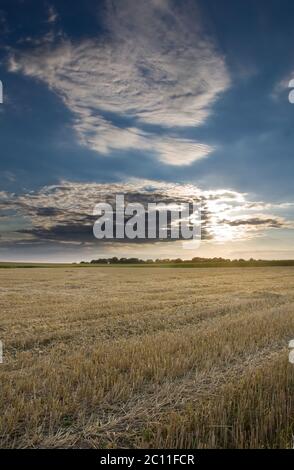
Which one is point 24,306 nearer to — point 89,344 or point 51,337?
point 51,337

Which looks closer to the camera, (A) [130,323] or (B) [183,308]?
(A) [130,323]

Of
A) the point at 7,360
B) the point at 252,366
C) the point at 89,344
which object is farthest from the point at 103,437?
the point at 89,344

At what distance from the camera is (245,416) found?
4.79m

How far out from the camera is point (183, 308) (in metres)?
15.2

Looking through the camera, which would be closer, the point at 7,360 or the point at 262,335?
the point at 7,360

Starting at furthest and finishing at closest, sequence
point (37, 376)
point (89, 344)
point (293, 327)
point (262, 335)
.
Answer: point (293, 327) < point (262, 335) < point (89, 344) < point (37, 376)

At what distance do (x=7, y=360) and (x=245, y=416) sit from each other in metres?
5.05

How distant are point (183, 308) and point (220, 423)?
10.6 metres

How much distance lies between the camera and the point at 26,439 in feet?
14.4

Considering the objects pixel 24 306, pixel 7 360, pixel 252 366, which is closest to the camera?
pixel 252 366

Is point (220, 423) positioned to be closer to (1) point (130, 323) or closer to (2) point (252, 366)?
(2) point (252, 366)

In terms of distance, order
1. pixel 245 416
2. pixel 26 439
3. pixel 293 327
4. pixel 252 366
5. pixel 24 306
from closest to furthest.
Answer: pixel 26 439
pixel 245 416
pixel 252 366
pixel 293 327
pixel 24 306

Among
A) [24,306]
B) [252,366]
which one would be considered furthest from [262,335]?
[24,306]
